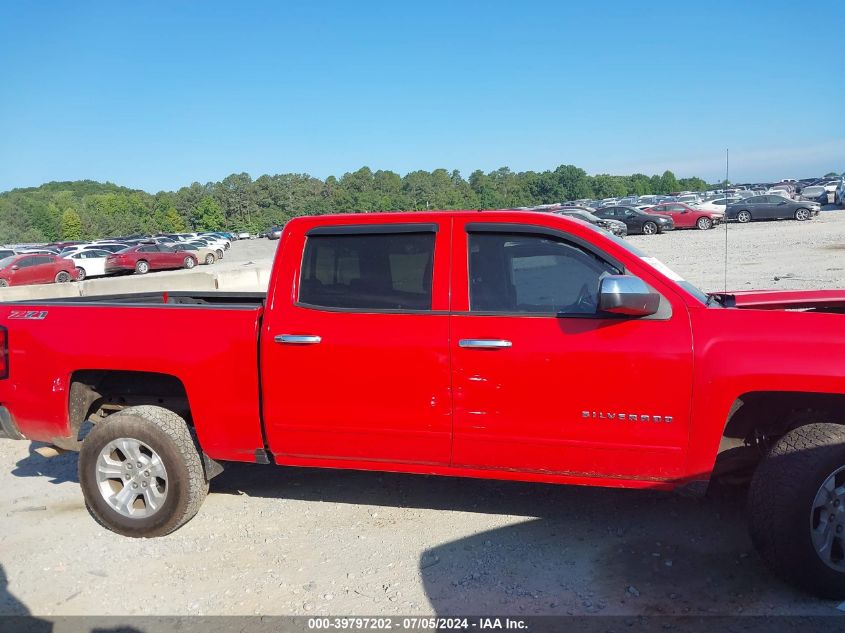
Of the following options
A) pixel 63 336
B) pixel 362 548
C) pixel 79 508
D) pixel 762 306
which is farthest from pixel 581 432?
pixel 79 508

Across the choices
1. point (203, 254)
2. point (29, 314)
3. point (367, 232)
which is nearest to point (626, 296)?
point (367, 232)

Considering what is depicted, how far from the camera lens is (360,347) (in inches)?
148

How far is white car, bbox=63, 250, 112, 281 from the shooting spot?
1253 inches

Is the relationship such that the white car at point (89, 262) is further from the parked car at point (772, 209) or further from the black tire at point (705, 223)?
the parked car at point (772, 209)

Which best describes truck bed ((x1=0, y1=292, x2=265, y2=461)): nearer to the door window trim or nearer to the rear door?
the rear door

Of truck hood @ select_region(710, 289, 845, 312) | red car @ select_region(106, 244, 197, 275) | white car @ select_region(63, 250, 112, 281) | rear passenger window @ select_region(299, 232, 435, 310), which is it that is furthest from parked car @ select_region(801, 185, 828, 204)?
rear passenger window @ select_region(299, 232, 435, 310)

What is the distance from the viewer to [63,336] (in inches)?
167

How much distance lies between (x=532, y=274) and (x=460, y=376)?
28.8 inches

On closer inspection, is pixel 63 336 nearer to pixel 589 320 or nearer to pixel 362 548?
pixel 362 548

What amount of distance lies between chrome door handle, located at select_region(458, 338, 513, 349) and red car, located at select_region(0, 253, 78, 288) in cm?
2808

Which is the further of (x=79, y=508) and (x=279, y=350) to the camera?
(x=79, y=508)

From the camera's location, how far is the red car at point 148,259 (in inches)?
1300

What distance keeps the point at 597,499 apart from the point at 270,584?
221 cm

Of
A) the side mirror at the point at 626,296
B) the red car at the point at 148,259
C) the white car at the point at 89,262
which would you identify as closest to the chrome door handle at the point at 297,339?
the side mirror at the point at 626,296
